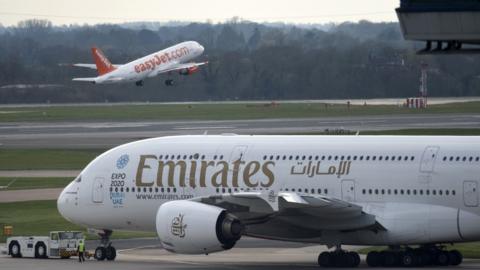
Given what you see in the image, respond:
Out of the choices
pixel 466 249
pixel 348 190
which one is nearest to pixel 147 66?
pixel 466 249

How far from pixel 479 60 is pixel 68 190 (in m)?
79.1

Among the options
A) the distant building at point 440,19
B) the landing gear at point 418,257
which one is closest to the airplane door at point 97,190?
the landing gear at point 418,257

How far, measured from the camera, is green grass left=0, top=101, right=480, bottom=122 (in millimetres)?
107438

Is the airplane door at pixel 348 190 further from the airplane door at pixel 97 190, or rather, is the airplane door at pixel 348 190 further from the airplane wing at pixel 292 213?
the airplane door at pixel 97 190

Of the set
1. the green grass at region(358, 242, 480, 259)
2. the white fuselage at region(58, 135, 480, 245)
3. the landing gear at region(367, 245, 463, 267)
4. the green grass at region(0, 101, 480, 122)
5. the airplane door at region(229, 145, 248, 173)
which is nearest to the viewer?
the white fuselage at region(58, 135, 480, 245)

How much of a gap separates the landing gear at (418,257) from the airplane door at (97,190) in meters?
8.48

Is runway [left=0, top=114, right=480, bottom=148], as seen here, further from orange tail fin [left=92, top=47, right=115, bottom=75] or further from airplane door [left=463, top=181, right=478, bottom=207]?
airplane door [left=463, top=181, right=478, bottom=207]

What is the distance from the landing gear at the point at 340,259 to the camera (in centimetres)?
3547

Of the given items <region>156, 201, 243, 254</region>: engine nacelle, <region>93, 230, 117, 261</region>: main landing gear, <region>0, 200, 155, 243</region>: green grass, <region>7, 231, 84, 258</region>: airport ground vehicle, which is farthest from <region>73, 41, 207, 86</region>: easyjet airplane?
<region>156, 201, 243, 254</region>: engine nacelle

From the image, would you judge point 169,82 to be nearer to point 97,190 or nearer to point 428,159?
point 97,190

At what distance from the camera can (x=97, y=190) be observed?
39.1 metres

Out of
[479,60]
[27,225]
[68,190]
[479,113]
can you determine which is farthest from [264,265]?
[479,60]

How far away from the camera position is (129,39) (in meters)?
195

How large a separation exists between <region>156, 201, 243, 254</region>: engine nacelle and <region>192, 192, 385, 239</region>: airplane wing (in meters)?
0.43
